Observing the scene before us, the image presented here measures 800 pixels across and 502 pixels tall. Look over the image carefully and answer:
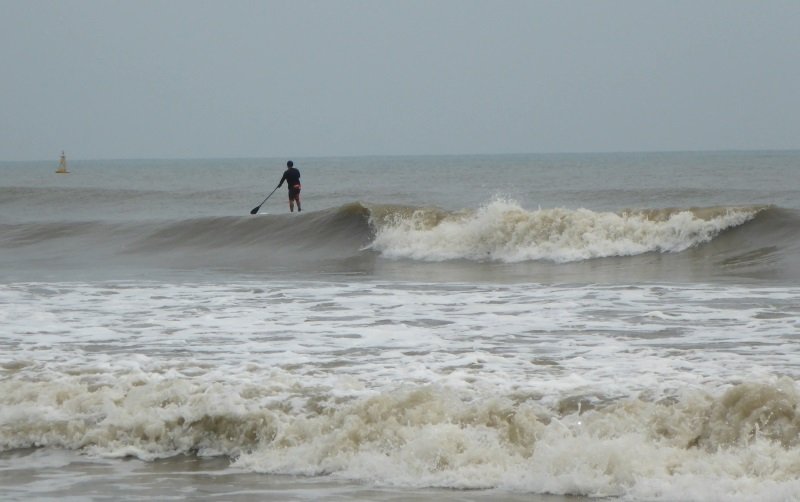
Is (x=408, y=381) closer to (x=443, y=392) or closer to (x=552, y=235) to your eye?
(x=443, y=392)

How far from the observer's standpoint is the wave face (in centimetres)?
1636

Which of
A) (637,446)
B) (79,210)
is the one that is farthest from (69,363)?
(79,210)

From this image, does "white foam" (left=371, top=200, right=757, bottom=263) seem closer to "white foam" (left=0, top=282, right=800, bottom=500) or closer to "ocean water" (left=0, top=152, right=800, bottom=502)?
"ocean water" (left=0, top=152, right=800, bottom=502)

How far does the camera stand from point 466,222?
19766 mm

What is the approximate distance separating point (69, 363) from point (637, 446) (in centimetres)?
462

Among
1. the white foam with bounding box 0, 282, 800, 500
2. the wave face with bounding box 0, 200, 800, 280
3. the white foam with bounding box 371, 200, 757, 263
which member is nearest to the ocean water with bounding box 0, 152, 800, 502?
the white foam with bounding box 0, 282, 800, 500

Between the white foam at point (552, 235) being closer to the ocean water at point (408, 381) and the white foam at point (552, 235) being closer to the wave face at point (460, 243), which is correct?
the wave face at point (460, 243)

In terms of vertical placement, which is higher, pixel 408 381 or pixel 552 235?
pixel 552 235

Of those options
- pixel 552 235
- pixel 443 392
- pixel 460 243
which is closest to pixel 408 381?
pixel 443 392

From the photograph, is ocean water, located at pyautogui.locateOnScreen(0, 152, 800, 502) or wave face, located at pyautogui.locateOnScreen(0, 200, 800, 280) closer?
ocean water, located at pyautogui.locateOnScreen(0, 152, 800, 502)

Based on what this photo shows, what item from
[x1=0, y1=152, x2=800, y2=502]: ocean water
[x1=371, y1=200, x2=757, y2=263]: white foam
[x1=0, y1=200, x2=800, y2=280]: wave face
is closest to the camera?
[x1=0, y1=152, x2=800, y2=502]: ocean water

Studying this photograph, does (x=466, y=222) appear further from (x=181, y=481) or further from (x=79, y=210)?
(x=79, y=210)

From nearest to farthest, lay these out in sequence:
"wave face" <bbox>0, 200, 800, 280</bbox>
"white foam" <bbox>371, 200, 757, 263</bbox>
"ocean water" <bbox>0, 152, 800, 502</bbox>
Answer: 1. "ocean water" <bbox>0, 152, 800, 502</bbox>
2. "wave face" <bbox>0, 200, 800, 280</bbox>
3. "white foam" <bbox>371, 200, 757, 263</bbox>

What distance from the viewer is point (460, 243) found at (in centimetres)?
1870
